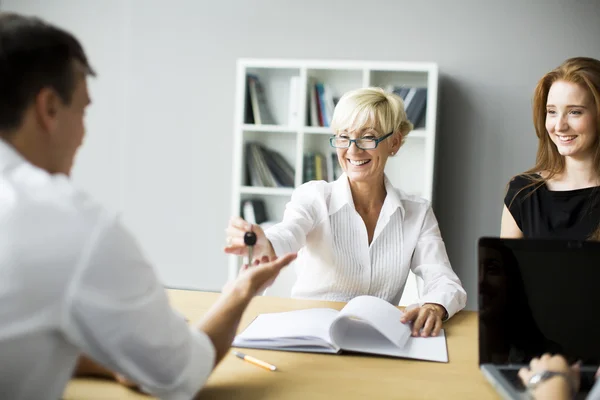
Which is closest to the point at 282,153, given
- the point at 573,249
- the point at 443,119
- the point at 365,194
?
the point at 443,119

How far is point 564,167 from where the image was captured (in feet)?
7.03

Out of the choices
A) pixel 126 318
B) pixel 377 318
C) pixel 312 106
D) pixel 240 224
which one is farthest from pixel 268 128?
pixel 126 318

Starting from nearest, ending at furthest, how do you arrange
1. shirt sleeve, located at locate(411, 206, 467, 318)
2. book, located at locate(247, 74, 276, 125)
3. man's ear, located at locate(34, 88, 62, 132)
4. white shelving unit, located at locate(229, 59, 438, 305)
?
1. man's ear, located at locate(34, 88, 62, 132)
2. shirt sleeve, located at locate(411, 206, 467, 318)
3. white shelving unit, located at locate(229, 59, 438, 305)
4. book, located at locate(247, 74, 276, 125)

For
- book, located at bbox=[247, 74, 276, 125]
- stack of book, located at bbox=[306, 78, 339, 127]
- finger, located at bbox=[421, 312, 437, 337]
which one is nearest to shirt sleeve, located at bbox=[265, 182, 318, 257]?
finger, located at bbox=[421, 312, 437, 337]

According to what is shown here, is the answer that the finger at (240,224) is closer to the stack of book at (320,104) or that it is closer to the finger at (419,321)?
the finger at (419,321)

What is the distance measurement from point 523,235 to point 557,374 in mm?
1183

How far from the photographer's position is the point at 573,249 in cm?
116

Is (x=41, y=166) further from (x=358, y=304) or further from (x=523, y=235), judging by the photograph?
(x=523, y=235)

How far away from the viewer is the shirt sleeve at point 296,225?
5.87ft

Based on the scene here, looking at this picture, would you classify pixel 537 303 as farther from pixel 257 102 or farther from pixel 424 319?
pixel 257 102

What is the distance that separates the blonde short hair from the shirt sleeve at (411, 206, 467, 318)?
0.36 m

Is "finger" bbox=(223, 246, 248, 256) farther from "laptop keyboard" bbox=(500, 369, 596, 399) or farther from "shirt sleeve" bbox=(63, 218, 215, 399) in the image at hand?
"laptop keyboard" bbox=(500, 369, 596, 399)

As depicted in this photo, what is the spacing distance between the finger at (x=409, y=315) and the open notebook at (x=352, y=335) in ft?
0.07

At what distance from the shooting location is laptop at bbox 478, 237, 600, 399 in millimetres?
1161
